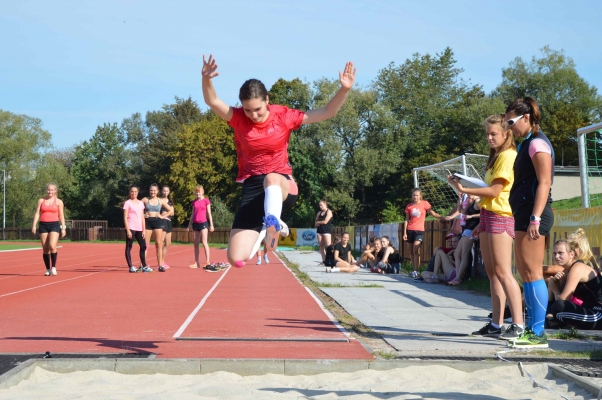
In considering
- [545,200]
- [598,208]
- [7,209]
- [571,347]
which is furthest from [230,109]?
[7,209]

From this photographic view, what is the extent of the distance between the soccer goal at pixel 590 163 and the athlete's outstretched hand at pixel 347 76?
5.47m

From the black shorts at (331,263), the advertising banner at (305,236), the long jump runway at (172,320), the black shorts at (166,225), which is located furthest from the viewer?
the advertising banner at (305,236)

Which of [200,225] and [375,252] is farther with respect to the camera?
[375,252]

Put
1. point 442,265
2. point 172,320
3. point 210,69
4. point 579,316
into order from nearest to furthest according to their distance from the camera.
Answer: point 210,69, point 579,316, point 172,320, point 442,265

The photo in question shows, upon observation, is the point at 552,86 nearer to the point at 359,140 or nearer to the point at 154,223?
the point at 359,140

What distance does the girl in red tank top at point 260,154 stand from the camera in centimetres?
535

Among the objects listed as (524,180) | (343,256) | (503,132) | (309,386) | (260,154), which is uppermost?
(503,132)

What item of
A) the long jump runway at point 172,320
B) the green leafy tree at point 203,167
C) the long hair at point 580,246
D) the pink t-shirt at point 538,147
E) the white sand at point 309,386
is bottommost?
the white sand at point 309,386

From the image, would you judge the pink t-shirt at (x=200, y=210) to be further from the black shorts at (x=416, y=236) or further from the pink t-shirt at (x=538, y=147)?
the pink t-shirt at (x=538, y=147)

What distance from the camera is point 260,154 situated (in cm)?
560

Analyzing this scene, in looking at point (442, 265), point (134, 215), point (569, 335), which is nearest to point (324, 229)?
point (134, 215)

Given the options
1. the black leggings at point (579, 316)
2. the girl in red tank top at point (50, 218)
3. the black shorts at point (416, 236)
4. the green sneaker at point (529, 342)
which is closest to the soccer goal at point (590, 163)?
the black shorts at point (416, 236)

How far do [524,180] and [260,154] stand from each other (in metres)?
2.19

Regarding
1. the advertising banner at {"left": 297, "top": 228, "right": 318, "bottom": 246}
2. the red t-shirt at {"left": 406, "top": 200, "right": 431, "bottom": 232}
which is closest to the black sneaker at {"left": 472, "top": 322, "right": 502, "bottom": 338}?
the red t-shirt at {"left": 406, "top": 200, "right": 431, "bottom": 232}
